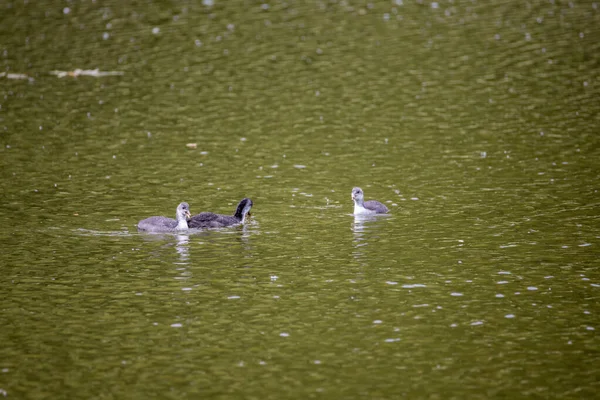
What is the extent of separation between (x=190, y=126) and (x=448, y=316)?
18775 millimetres

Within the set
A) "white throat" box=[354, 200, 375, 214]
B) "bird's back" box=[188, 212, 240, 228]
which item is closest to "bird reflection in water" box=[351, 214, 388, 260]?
"white throat" box=[354, 200, 375, 214]

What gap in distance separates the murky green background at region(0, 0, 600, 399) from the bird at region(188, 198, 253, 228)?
291mm

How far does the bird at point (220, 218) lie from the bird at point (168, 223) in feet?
0.69

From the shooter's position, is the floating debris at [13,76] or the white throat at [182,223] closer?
the white throat at [182,223]

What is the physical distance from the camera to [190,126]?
3522cm

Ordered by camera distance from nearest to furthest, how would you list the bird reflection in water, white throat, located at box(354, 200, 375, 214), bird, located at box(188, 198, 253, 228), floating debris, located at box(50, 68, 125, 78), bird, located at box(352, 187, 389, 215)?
the bird reflection in water, bird, located at box(188, 198, 253, 228), bird, located at box(352, 187, 389, 215), white throat, located at box(354, 200, 375, 214), floating debris, located at box(50, 68, 125, 78)

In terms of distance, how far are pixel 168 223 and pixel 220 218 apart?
1.35m

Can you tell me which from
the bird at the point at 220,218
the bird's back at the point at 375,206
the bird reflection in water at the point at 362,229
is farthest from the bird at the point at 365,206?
the bird at the point at 220,218

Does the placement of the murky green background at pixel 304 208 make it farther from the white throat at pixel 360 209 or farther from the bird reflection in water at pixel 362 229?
the white throat at pixel 360 209

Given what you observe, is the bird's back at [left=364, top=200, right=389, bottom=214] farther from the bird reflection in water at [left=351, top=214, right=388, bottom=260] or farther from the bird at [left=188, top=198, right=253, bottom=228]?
the bird at [left=188, top=198, right=253, bottom=228]

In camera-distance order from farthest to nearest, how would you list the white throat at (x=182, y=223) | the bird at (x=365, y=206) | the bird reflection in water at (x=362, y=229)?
the bird at (x=365, y=206), the white throat at (x=182, y=223), the bird reflection in water at (x=362, y=229)

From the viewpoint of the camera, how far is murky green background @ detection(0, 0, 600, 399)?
16.5 meters

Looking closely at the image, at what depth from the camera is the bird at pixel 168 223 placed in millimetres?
23422

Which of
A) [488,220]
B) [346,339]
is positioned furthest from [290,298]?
[488,220]
